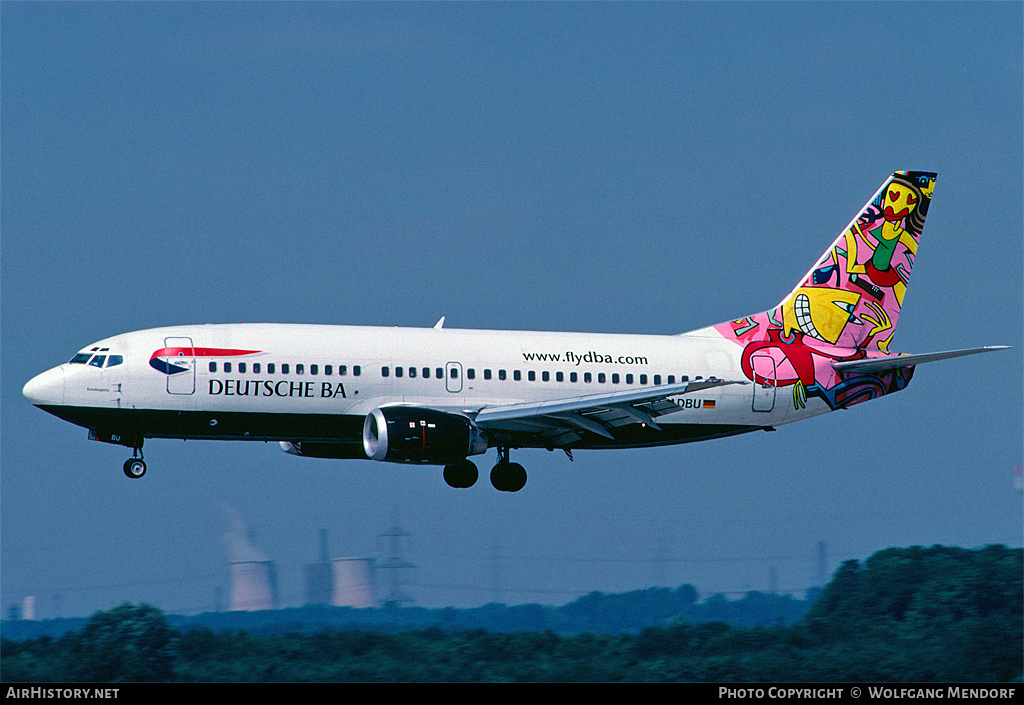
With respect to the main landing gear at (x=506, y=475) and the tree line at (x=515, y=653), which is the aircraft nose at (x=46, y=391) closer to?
the tree line at (x=515, y=653)

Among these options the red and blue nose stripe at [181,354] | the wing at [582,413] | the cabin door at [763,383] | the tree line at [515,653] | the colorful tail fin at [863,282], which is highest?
the colorful tail fin at [863,282]

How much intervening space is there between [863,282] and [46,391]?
30695mm

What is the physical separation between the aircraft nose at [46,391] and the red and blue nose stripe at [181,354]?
3.14m

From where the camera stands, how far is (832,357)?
2517 inches

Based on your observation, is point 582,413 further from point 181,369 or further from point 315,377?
point 181,369

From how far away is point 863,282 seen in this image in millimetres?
66000

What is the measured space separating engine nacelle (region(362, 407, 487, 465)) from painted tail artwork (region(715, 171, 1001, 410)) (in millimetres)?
12286

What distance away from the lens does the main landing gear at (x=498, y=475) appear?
6141cm

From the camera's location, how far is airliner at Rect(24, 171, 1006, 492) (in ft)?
184

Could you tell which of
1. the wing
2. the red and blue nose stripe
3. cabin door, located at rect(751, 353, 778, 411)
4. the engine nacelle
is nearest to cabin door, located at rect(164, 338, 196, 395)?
the red and blue nose stripe

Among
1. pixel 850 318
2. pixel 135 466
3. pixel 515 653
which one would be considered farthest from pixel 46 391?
pixel 850 318

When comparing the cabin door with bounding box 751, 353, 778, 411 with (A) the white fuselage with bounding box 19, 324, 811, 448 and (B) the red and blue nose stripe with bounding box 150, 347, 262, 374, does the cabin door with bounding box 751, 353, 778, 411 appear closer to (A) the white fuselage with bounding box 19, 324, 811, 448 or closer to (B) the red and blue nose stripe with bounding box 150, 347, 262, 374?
(A) the white fuselage with bounding box 19, 324, 811, 448

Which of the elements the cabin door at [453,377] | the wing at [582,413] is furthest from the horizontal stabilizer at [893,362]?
the cabin door at [453,377]
